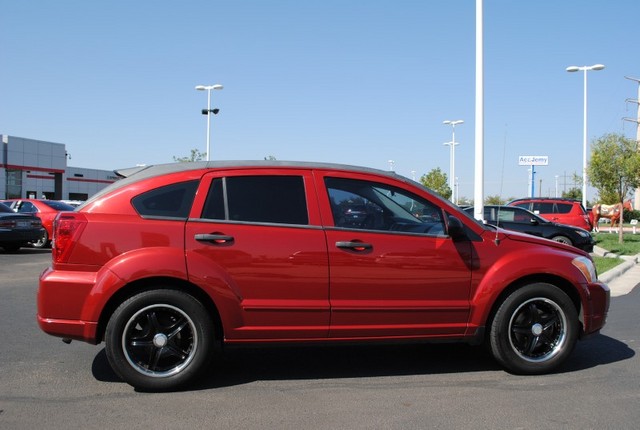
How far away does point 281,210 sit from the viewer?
470cm

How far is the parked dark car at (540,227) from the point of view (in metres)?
15.9

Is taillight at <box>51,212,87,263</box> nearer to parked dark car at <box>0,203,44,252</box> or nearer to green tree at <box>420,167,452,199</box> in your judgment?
parked dark car at <box>0,203,44,252</box>

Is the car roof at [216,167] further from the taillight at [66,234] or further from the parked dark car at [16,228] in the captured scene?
the parked dark car at [16,228]

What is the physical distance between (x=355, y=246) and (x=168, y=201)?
4.92ft

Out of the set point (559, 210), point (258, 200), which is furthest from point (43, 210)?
point (559, 210)

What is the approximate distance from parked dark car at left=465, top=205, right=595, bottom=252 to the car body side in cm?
1111

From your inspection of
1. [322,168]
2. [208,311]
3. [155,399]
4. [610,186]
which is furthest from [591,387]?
[610,186]

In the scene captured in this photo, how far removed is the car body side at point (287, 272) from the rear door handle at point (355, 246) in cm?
5

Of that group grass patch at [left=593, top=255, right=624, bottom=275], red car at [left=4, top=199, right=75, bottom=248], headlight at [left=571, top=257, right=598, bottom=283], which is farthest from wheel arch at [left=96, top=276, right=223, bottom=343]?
red car at [left=4, top=199, right=75, bottom=248]

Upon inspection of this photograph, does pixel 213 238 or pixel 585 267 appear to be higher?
pixel 213 238

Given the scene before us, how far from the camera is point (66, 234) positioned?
4.41 metres

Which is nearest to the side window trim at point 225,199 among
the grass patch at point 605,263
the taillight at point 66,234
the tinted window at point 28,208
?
the taillight at point 66,234

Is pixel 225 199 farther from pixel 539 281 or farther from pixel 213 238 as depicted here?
pixel 539 281

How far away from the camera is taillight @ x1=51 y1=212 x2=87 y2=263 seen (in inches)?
173
